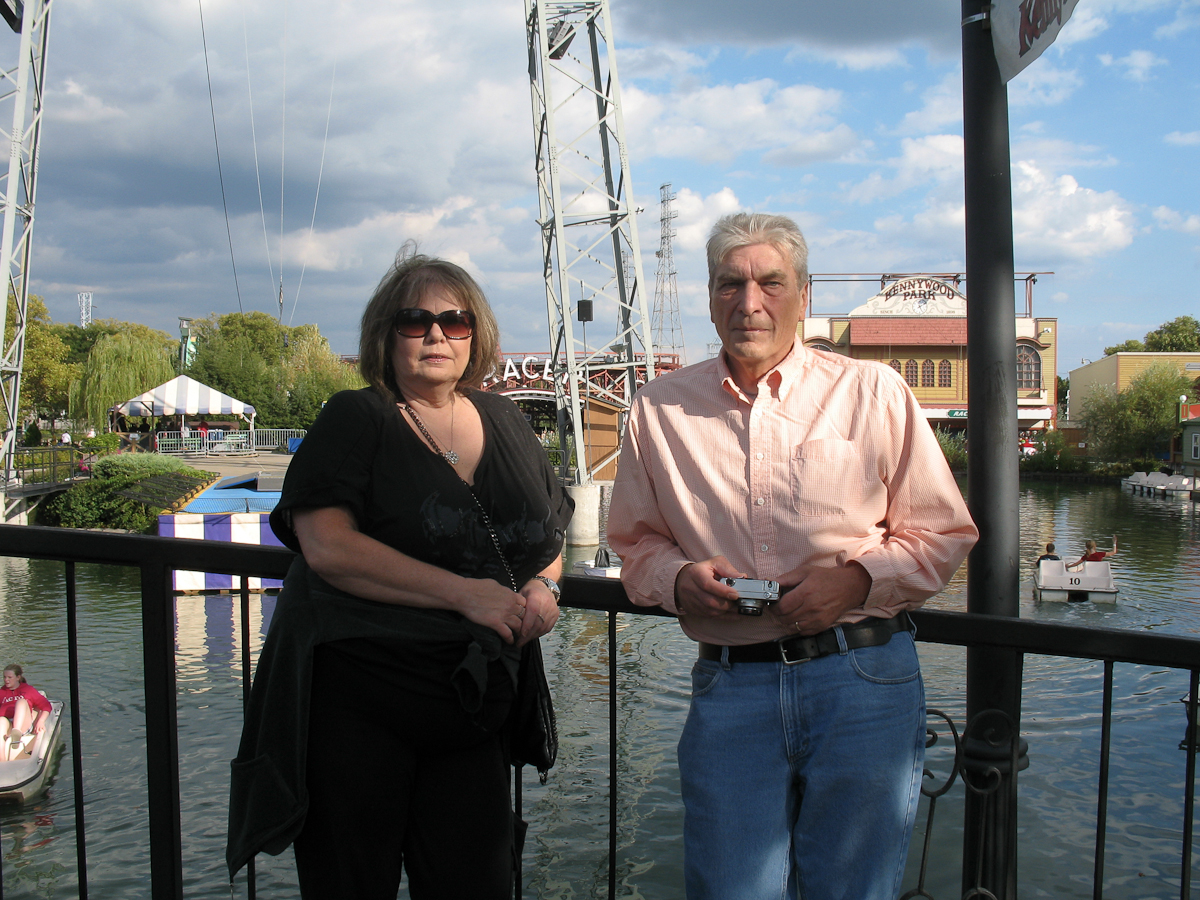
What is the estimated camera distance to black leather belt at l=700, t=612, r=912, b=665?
63.1 inches

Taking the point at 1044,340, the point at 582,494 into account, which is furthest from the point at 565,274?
the point at 1044,340

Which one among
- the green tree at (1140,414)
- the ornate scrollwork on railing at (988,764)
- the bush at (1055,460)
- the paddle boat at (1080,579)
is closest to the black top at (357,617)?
the ornate scrollwork on railing at (988,764)

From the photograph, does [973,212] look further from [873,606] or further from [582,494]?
[582,494]

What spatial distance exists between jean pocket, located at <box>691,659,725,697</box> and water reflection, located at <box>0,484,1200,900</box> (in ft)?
24.4

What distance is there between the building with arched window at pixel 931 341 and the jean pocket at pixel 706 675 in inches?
1837

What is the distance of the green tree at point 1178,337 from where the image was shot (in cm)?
5488

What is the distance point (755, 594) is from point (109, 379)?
42.3 meters

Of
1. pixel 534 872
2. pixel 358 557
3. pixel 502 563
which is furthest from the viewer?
pixel 534 872

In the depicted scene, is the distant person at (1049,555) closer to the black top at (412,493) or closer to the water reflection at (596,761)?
the water reflection at (596,761)

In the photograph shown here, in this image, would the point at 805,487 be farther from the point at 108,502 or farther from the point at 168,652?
the point at 108,502

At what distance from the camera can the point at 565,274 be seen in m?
21.4

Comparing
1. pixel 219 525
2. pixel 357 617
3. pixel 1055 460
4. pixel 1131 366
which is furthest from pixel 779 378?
pixel 1131 366

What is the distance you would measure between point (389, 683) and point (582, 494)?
19.6 m

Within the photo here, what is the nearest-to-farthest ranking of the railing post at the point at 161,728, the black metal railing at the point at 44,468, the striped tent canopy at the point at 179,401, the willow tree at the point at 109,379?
1. the railing post at the point at 161,728
2. the black metal railing at the point at 44,468
3. the striped tent canopy at the point at 179,401
4. the willow tree at the point at 109,379
